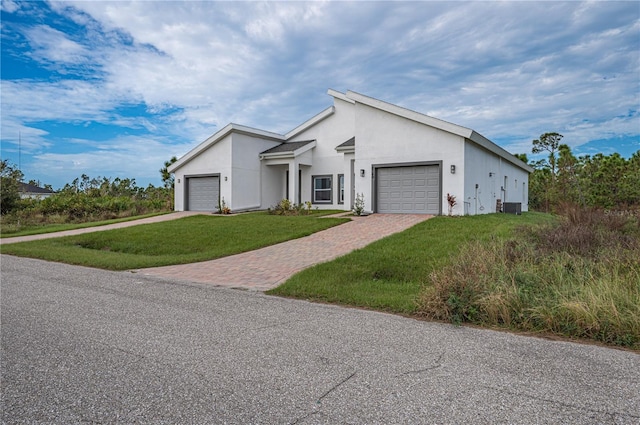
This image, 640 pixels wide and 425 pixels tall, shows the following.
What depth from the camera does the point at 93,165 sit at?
84.0 feet

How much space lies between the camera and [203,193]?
23516 millimetres

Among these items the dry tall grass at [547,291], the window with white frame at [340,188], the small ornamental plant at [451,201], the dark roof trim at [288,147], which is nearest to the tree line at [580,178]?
the small ornamental plant at [451,201]

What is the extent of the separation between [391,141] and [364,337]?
1401 cm

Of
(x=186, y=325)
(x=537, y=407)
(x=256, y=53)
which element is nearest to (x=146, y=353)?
(x=186, y=325)

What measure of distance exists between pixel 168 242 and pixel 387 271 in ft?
28.1

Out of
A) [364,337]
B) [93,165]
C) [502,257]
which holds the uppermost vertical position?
[93,165]

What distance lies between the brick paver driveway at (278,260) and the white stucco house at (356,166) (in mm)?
2995

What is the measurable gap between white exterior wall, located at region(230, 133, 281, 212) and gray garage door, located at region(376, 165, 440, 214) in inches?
320

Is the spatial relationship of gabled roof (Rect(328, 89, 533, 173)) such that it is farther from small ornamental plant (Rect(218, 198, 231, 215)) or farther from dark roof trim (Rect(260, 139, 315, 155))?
small ornamental plant (Rect(218, 198, 231, 215))

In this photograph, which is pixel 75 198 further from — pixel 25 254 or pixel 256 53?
pixel 256 53

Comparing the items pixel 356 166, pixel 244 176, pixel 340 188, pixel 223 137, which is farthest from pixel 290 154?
pixel 356 166

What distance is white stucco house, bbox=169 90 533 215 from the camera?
54.4ft

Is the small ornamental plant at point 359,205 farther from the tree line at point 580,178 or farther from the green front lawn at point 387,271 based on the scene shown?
the tree line at point 580,178

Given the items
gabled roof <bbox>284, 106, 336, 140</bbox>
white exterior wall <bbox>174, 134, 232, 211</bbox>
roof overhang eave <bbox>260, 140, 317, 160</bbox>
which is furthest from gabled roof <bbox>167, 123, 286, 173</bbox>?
roof overhang eave <bbox>260, 140, 317, 160</bbox>
